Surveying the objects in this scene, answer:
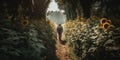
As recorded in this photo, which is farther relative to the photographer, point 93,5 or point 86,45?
point 93,5

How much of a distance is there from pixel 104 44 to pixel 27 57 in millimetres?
1880

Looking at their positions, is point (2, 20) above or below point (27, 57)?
above

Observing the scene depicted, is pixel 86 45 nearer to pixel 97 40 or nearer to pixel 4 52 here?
pixel 97 40

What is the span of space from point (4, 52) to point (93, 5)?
7.33 m

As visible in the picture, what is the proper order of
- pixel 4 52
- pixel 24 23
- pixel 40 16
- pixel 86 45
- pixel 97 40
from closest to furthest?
pixel 4 52, pixel 97 40, pixel 86 45, pixel 24 23, pixel 40 16

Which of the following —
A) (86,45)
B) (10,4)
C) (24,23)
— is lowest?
(86,45)

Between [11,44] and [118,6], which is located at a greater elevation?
[118,6]

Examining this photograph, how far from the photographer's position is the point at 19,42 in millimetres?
5754

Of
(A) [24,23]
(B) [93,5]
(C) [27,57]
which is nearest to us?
(C) [27,57]

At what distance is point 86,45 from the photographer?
7031mm

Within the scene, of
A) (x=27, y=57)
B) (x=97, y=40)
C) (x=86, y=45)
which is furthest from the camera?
(x=86, y=45)

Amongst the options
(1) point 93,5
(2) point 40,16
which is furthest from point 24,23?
(2) point 40,16

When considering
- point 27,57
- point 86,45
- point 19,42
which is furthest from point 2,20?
point 86,45

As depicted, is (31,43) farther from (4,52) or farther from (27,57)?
(4,52)
